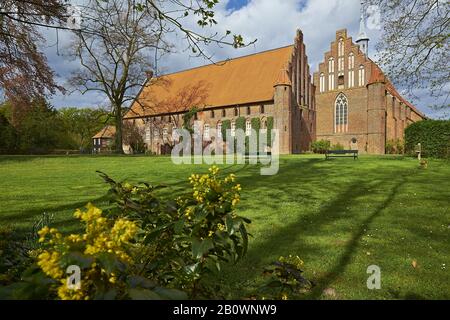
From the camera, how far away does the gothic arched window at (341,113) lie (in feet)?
139

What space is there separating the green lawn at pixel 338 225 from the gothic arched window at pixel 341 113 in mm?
32268

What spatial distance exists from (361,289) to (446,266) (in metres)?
1.54

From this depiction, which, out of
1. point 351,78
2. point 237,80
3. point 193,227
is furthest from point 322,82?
point 193,227

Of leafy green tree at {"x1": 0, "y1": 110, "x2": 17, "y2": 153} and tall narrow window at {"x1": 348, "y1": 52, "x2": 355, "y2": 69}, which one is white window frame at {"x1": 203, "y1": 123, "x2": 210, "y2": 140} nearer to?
tall narrow window at {"x1": 348, "y1": 52, "x2": 355, "y2": 69}

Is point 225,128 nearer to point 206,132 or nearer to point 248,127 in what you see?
point 248,127

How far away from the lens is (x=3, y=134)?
36562 mm

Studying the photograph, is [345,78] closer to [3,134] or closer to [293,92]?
[293,92]

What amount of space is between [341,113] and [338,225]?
4006 centimetres

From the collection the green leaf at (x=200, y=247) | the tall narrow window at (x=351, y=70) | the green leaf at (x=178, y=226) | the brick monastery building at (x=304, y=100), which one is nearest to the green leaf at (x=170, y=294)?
the green leaf at (x=200, y=247)

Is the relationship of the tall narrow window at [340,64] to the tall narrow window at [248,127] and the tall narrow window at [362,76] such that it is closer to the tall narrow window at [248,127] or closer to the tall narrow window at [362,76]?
the tall narrow window at [362,76]

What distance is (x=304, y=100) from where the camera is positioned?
4266 cm

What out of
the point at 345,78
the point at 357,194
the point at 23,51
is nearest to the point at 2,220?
the point at 23,51
